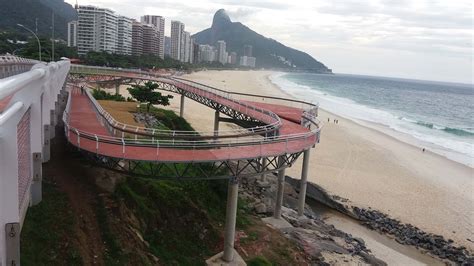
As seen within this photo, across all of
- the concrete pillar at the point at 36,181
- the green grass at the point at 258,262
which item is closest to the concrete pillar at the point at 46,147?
the concrete pillar at the point at 36,181

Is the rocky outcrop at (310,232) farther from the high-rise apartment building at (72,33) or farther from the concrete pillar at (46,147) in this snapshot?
the high-rise apartment building at (72,33)

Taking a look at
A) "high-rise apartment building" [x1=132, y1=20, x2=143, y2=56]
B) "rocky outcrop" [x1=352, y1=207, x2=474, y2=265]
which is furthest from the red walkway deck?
"high-rise apartment building" [x1=132, y1=20, x2=143, y2=56]

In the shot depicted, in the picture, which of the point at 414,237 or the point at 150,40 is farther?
the point at 150,40

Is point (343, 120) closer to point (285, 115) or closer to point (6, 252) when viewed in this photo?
point (285, 115)

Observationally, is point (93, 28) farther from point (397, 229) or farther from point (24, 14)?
point (397, 229)

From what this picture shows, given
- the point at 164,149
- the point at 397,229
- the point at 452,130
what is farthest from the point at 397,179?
the point at 452,130

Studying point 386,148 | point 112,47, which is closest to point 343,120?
point 386,148
